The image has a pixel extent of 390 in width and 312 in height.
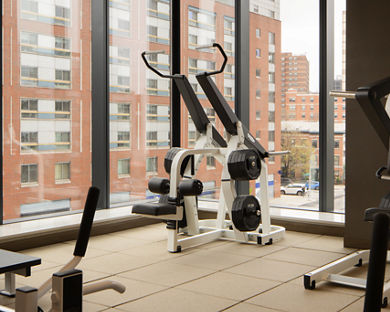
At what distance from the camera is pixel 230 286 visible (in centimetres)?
318

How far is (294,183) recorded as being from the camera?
17.6 ft

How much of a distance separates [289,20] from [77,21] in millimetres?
2180

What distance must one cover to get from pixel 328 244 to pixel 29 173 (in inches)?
108

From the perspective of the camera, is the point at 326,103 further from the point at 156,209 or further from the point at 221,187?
the point at 156,209

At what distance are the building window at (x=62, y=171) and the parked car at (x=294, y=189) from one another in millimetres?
2249

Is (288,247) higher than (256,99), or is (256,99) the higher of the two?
(256,99)

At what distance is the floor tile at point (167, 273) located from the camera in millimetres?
3301

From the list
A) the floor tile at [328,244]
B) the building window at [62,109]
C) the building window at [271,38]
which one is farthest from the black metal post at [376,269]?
the building window at [271,38]

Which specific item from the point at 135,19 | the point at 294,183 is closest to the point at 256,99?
the point at 294,183

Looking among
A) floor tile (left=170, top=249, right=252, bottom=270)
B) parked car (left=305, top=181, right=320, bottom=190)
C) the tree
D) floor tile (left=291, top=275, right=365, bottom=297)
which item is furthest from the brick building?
floor tile (left=291, top=275, right=365, bottom=297)

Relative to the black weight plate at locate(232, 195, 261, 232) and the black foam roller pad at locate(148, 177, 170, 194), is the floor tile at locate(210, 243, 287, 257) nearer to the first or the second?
the black weight plate at locate(232, 195, 261, 232)

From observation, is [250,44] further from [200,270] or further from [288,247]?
[200,270]

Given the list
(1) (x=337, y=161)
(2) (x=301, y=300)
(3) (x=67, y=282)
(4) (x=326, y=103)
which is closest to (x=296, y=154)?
(1) (x=337, y=161)

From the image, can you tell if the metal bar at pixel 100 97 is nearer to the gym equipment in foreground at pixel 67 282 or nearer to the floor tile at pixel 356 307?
the floor tile at pixel 356 307
